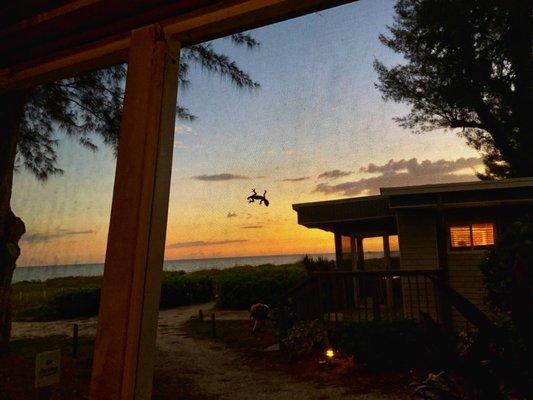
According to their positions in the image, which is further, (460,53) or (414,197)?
(460,53)

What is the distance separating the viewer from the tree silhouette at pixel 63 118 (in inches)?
165

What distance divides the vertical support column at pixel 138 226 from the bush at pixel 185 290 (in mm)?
14901

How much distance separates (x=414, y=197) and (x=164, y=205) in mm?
7822

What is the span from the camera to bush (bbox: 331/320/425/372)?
17.6 feet

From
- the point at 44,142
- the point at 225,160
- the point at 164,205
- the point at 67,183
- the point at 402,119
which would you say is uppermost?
the point at 402,119

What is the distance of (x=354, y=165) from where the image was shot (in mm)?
6488

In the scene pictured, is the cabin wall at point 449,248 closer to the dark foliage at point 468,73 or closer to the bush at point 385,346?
the bush at point 385,346

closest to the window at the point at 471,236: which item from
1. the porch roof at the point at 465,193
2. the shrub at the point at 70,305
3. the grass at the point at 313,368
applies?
the porch roof at the point at 465,193

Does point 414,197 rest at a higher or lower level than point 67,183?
higher

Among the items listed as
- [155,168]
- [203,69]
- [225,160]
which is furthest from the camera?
[225,160]

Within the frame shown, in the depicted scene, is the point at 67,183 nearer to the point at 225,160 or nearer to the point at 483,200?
the point at 225,160

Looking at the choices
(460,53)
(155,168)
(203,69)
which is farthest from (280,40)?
(460,53)

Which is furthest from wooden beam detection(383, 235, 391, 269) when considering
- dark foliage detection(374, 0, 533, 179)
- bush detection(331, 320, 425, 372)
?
bush detection(331, 320, 425, 372)

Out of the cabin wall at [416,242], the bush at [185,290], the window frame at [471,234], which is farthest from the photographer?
the bush at [185,290]
